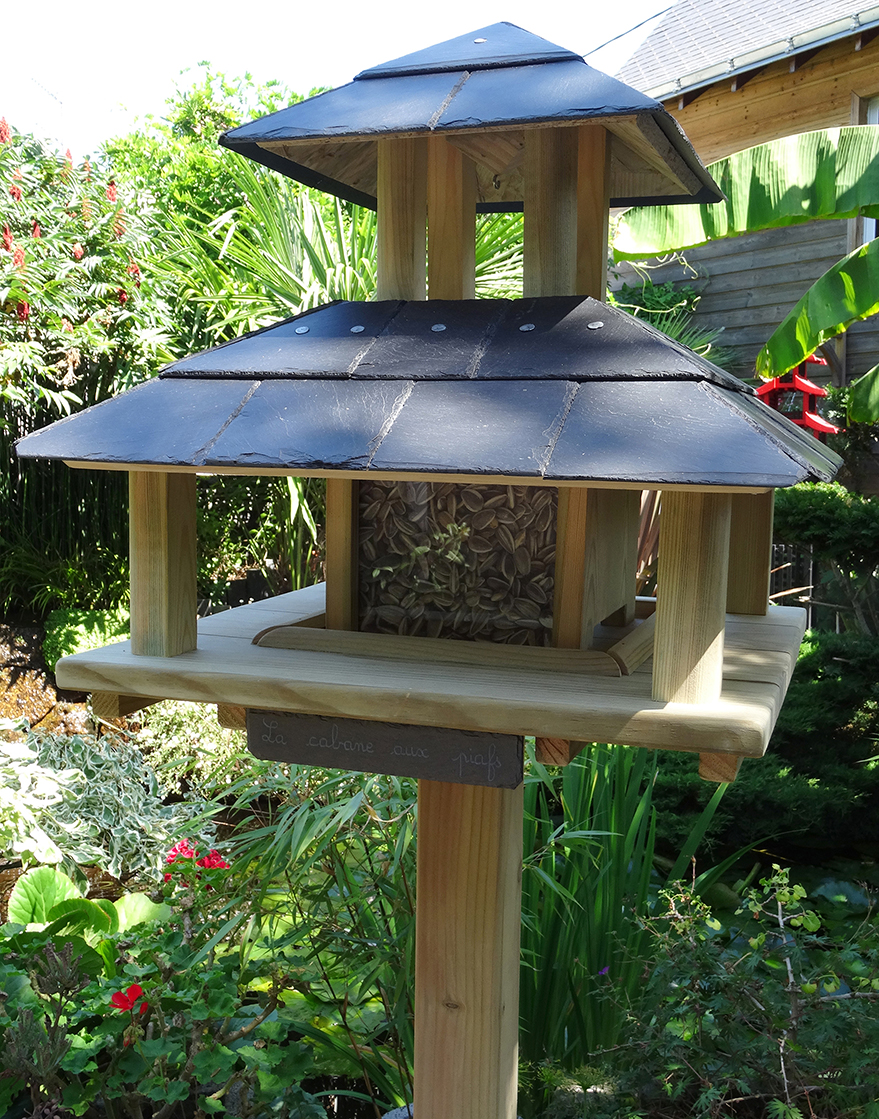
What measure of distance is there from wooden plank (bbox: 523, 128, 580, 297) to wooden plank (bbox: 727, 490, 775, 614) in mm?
691

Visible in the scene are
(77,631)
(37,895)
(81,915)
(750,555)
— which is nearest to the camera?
(750,555)

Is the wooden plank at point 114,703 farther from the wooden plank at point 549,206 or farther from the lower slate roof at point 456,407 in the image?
the wooden plank at point 549,206

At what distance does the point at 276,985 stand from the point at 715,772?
4.62ft

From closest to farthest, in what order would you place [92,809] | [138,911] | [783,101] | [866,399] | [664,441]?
[664,441]
[138,911]
[92,809]
[866,399]
[783,101]

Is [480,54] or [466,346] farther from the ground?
[480,54]

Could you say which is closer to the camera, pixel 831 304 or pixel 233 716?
pixel 233 716

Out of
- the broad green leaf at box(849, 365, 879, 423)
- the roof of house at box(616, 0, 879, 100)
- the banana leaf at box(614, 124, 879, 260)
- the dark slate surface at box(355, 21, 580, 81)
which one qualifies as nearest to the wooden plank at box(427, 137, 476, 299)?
the dark slate surface at box(355, 21, 580, 81)

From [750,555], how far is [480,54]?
1064 millimetres

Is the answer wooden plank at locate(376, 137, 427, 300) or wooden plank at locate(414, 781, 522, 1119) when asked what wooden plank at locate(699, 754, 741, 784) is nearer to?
wooden plank at locate(414, 781, 522, 1119)

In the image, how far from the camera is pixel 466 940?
1598mm

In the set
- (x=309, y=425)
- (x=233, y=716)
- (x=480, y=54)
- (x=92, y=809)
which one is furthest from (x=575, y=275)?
(x=92, y=809)

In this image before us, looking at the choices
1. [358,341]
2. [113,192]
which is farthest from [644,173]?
[113,192]

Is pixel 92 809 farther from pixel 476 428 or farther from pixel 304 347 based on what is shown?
pixel 476 428

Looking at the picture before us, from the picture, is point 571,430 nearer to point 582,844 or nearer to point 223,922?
point 582,844
